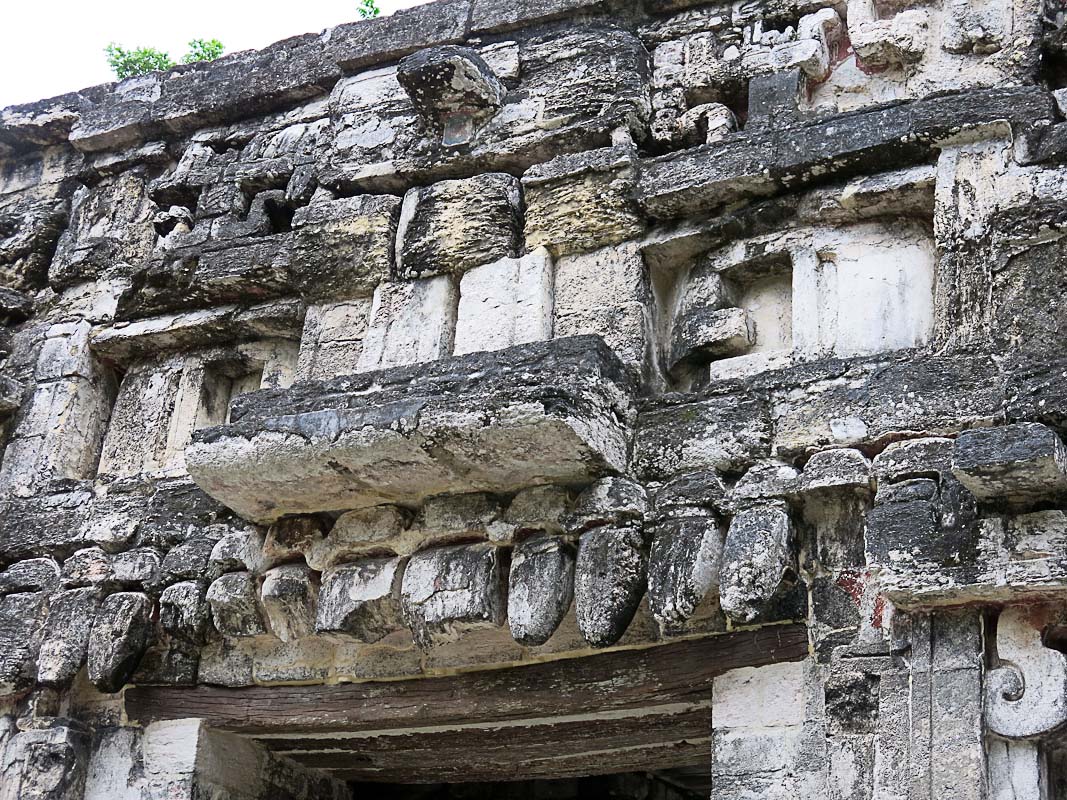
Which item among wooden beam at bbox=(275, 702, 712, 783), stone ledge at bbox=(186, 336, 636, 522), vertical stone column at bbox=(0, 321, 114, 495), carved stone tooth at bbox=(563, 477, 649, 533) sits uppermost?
vertical stone column at bbox=(0, 321, 114, 495)

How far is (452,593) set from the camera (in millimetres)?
4688

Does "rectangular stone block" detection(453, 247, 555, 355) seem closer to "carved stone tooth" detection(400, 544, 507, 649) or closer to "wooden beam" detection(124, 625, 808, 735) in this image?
"carved stone tooth" detection(400, 544, 507, 649)

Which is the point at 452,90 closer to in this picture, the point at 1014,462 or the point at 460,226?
the point at 460,226

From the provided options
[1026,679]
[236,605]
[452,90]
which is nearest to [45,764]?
[236,605]

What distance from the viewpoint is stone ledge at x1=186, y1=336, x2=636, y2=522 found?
452 cm

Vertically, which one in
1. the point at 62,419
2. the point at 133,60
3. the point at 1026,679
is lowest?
the point at 1026,679

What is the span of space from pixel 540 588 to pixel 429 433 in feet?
1.93

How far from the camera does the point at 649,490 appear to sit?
4648mm

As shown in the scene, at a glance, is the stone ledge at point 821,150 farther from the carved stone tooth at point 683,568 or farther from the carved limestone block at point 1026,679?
the carved limestone block at point 1026,679

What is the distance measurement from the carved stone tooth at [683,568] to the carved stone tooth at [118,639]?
200 cm

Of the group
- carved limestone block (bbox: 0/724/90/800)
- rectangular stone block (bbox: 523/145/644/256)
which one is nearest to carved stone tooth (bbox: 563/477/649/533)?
rectangular stone block (bbox: 523/145/644/256)

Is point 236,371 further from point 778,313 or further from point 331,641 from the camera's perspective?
point 778,313

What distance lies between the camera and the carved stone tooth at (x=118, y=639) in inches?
208

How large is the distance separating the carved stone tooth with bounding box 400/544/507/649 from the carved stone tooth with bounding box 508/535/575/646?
0.22ft
